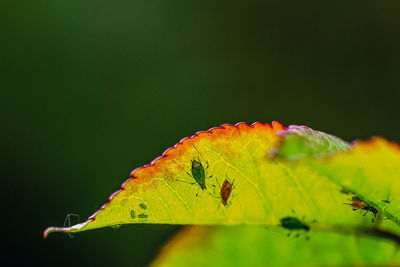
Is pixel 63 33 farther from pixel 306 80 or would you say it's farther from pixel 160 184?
pixel 160 184

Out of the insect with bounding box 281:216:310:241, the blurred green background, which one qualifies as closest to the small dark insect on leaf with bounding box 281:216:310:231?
the insect with bounding box 281:216:310:241

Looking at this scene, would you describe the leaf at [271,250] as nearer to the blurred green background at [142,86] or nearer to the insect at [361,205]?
the insect at [361,205]

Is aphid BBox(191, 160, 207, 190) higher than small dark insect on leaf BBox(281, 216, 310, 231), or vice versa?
aphid BBox(191, 160, 207, 190)

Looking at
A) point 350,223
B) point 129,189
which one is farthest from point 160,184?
point 350,223

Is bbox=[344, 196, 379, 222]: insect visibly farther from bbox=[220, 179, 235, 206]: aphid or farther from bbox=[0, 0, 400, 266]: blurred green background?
bbox=[0, 0, 400, 266]: blurred green background

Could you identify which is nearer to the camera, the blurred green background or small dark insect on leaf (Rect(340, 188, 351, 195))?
small dark insect on leaf (Rect(340, 188, 351, 195))

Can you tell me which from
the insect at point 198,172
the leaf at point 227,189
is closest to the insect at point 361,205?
the leaf at point 227,189
